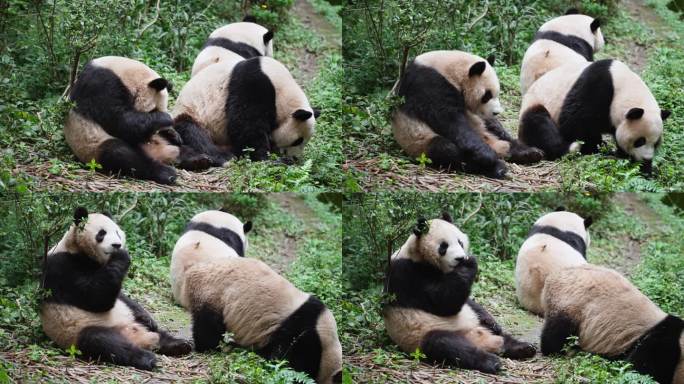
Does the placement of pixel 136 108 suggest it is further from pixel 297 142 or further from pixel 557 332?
pixel 557 332

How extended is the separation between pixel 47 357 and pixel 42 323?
242 mm

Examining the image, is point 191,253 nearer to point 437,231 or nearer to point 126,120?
point 126,120

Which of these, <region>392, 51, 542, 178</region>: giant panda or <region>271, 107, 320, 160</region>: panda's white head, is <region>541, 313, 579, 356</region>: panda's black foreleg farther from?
<region>271, 107, 320, 160</region>: panda's white head

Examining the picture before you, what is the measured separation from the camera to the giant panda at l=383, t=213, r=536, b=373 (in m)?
6.82

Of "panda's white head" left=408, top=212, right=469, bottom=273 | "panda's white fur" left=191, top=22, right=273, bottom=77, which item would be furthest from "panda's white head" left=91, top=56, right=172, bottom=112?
"panda's white head" left=408, top=212, right=469, bottom=273

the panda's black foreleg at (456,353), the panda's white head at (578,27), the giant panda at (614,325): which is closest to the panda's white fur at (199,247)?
the panda's black foreleg at (456,353)

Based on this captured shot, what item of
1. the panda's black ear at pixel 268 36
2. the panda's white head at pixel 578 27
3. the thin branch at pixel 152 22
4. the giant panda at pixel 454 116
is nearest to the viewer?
the giant panda at pixel 454 116

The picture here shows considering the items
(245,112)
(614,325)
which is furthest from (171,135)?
(614,325)

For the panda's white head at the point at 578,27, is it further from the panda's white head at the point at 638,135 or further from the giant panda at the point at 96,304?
the giant panda at the point at 96,304

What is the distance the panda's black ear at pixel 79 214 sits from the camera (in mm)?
6773

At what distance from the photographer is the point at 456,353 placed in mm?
6797

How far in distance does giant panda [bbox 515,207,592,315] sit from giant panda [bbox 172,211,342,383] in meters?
1.42

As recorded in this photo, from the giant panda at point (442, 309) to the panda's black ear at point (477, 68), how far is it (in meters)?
1.07

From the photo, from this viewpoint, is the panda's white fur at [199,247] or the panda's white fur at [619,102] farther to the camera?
the panda's white fur at [199,247]
